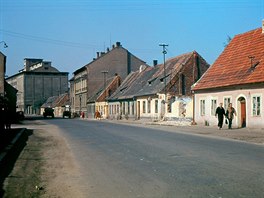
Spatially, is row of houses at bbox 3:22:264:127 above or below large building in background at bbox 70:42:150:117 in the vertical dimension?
below

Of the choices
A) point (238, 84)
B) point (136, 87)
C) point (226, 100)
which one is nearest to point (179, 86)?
point (136, 87)

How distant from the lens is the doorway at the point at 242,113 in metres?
29.8

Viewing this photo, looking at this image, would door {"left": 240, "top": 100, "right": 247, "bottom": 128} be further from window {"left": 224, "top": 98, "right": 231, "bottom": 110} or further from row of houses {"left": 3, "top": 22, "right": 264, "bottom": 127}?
window {"left": 224, "top": 98, "right": 231, "bottom": 110}

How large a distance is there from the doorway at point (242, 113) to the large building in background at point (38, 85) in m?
103

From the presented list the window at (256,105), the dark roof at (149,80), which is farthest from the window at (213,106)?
the dark roof at (149,80)

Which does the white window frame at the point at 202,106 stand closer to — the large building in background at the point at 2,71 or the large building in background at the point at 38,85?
the large building in background at the point at 2,71

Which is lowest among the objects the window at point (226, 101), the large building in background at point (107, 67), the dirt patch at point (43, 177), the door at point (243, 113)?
the dirt patch at point (43, 177)

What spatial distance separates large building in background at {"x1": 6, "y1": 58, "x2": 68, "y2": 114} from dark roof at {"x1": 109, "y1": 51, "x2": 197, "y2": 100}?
206ft

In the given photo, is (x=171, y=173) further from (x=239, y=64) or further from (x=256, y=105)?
(x=239, y=64)

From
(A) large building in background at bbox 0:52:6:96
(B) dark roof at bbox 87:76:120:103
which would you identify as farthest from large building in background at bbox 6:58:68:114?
(A) large building in background at bbox 0:52:6:96

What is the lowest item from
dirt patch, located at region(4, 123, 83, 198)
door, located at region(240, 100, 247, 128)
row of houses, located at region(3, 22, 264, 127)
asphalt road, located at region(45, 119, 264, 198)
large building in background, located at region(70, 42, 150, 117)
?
dirt patch, located at region(4, 123, 83, 198)

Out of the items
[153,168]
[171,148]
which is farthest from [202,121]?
[153,168]

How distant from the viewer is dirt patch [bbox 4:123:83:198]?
8387mm

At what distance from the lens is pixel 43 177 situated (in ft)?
34.1
